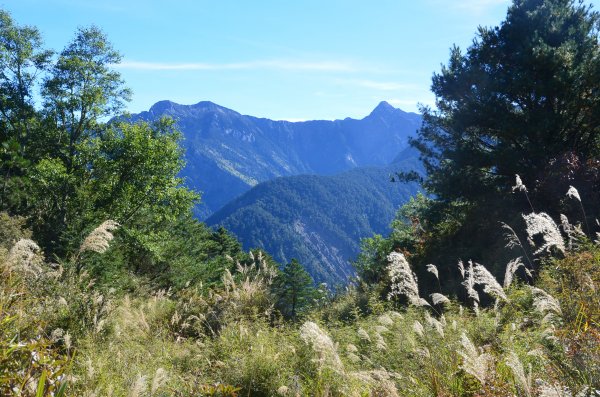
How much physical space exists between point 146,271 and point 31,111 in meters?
10.6

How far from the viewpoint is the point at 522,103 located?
13.9 m

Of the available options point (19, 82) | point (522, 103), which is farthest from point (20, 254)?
point (19, 82)

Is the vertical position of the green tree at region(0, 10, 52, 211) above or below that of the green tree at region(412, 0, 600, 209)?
above

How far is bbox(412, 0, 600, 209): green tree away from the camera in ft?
40.7

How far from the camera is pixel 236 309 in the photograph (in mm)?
8305

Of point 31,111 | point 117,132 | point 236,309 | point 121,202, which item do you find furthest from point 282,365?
point 31,111

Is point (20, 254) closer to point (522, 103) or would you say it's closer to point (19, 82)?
point (522, 103)

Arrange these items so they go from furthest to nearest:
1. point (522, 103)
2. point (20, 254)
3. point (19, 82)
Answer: point (19, 82), point (522, 103), point (20, 254)

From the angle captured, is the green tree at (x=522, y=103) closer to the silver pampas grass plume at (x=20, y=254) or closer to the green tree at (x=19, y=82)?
the silver pampas grass plume at (x=20, y=254)

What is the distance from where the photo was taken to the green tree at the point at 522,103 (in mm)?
12406

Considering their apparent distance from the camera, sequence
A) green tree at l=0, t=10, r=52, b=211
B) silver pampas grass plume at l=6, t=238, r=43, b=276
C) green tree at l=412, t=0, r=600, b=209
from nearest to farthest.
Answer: silver pampas grass plume at l=6, t=238, r=43, b=276
green tree at l=412, t=0, r=600, b=209
green tree at l=0, t=10, r=52, b=211

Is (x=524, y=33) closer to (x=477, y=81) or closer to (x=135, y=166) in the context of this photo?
(x=477, y=81)

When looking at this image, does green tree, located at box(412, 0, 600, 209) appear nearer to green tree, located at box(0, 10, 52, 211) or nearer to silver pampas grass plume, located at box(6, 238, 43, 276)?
silver pampas grass plume, located at box(6, 238, 43, 276)

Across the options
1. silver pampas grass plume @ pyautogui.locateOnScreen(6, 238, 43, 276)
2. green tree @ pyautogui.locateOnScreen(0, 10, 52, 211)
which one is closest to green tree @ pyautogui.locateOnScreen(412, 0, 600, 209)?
silver pampas grass plume @ pyautogui.locateOnScreen(6, 238, 43, 276)
